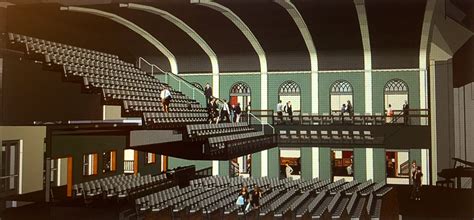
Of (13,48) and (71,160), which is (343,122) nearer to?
(71,160)

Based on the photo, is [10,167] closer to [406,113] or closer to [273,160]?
[273,160]

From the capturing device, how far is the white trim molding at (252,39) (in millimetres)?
22797

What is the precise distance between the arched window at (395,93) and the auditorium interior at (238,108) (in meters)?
0.06

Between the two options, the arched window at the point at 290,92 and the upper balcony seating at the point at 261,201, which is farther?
the arched window at the point at 290,92

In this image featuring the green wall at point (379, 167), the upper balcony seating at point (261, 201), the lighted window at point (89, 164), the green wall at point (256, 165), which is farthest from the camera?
the green wall at point (256, 165)

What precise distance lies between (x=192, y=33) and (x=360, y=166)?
11951 millimetres

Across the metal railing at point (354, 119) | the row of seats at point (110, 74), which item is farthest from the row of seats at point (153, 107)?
the metal railing at point (354, 119)

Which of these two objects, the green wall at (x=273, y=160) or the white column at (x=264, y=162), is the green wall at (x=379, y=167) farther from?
the white column at (x=264, y=162)

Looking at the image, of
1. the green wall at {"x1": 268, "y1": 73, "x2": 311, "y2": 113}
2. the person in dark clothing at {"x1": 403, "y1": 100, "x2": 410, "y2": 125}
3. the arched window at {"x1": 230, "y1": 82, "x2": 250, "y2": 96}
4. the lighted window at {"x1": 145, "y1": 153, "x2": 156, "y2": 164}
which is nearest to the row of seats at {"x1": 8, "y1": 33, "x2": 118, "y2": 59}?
the lighted window at {"x1": 145, "y1": 153, "x2": 156, "y2": 164}

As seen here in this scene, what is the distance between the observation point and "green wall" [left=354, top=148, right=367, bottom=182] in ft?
84.4

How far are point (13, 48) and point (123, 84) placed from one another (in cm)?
514

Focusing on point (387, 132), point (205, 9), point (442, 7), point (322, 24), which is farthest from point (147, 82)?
point (442, 7)

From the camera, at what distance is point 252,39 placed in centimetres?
2583

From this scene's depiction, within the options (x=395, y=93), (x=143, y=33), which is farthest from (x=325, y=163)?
(x=143, y=33)
